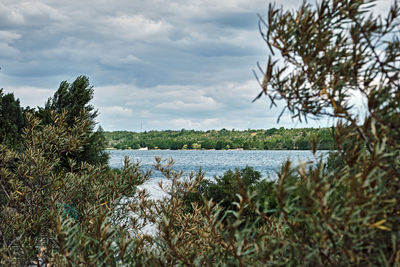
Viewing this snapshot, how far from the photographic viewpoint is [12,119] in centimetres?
1243

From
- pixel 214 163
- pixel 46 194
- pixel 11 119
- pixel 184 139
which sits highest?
pixel 184 139

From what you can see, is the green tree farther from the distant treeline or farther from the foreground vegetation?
the distant treeline

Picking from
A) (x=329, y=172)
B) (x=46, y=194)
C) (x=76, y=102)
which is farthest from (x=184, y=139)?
(x=329, y=172)

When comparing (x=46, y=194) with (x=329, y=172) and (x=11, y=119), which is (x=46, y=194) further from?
(x=11, y=119)

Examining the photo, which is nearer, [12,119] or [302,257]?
[302,257]

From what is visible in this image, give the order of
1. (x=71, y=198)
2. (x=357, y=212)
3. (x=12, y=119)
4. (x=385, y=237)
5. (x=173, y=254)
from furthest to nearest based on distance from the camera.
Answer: (x=12, y=119) → (x=71, y=198) → (x=173, y=254) → (x=385, y=237) → (x=357, y=212)

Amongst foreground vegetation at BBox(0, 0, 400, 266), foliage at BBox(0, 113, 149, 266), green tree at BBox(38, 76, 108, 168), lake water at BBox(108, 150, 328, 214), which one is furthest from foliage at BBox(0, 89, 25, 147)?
foreground vegetation at BBox(0, 0, 400, 266)

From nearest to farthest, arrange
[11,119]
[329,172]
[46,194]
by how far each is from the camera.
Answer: [329,172] → [46,194] → [11,119]

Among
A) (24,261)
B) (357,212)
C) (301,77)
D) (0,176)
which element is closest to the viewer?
(357,212)

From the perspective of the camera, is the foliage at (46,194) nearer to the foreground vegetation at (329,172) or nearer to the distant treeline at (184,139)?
the foreground vegetation at (329,172)

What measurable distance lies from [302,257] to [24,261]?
2.73m

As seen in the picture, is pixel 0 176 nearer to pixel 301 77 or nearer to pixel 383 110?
pixel 301 77

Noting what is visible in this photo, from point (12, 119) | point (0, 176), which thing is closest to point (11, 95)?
point (12, 119)

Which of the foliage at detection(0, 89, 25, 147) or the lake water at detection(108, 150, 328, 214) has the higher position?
the foliage at detection(0, 89, 25, 147)
